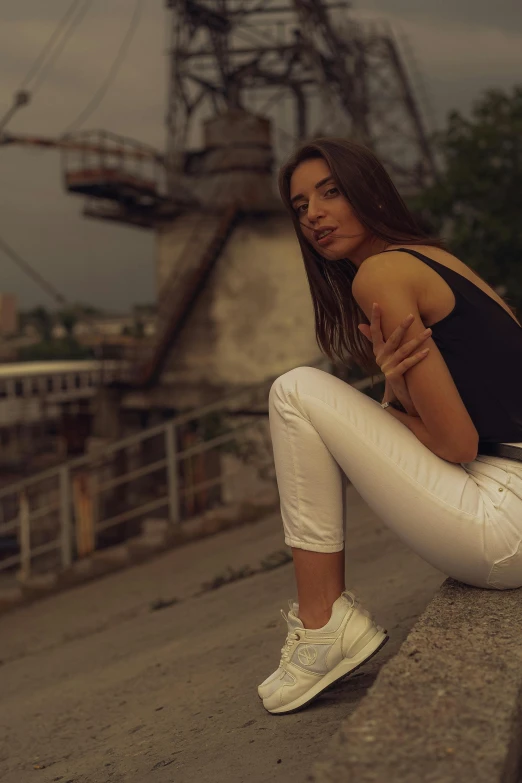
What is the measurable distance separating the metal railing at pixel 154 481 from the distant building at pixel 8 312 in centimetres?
3983

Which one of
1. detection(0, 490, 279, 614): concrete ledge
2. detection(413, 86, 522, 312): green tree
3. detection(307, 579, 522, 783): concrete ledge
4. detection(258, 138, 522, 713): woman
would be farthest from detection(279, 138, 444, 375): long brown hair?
detection(413, 86, 522, 312): green tree

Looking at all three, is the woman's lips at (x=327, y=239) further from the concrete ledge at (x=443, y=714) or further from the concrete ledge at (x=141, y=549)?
the concrete ledge at (x=141, y=549)

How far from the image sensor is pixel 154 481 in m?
17.3

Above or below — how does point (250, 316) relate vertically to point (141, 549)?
above

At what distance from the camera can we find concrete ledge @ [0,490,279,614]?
22.6 feet

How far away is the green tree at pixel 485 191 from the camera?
14.9m

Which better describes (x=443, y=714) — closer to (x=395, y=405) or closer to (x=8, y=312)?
(x=395, y=405)

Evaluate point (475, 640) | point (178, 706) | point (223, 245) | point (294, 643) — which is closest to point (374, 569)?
point (178, 706)

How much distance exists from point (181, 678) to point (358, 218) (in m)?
1.88

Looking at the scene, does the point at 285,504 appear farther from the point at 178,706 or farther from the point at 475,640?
the point at 178,706

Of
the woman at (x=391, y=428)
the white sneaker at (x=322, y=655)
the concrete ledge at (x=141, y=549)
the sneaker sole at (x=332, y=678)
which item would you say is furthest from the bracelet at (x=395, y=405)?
the concrete ledge at (x=141, y=549)

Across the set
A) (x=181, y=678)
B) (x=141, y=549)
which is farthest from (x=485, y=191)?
(x=181, y=678)

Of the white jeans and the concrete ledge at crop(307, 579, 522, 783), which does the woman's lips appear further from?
the concrete ledge at crop(307, 579, 522, 783)

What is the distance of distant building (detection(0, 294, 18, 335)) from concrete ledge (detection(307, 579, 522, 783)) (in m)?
61.3
